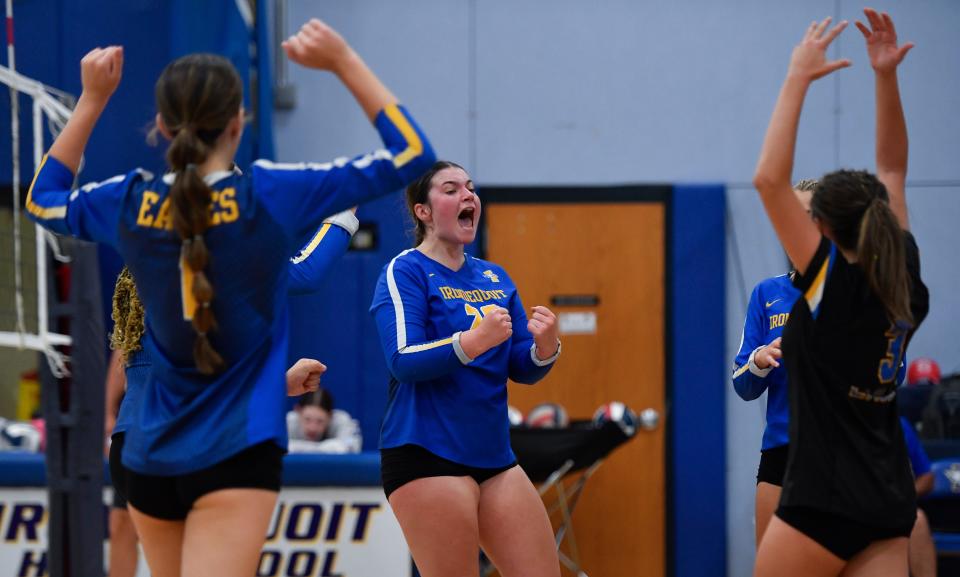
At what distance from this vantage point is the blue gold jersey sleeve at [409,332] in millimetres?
3299

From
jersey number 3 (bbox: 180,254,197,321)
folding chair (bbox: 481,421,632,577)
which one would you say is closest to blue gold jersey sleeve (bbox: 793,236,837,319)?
jersey number 3 (bbox: 180,254,197,321)

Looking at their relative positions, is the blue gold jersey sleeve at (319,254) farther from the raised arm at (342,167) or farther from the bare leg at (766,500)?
the bare leg at (766,500)

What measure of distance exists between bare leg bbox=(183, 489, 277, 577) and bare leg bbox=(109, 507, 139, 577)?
2.88m

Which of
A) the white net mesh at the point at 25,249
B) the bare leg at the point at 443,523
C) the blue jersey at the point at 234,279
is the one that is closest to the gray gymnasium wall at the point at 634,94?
the white net mesh at the point at 25,249

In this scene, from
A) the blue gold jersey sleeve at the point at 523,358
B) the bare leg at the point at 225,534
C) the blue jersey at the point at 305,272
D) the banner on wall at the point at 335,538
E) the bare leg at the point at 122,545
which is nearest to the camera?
the bare leg at the point at 225,534

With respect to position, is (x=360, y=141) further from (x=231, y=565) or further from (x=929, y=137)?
(x=231, y=565)

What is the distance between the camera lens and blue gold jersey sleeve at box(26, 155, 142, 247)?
2.58 m

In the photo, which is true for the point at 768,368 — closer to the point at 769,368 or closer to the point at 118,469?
the point at 769,368

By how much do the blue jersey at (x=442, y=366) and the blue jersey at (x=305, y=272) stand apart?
19cm

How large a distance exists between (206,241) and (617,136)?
6041mm

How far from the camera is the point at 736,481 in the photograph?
314 inches

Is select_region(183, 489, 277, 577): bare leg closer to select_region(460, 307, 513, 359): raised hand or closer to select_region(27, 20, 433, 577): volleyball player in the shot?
select_region(27, 20, 433, 577): volleyball player

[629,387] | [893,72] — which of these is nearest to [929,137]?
[629,387]

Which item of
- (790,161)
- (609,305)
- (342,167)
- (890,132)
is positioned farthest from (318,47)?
(609,305)
